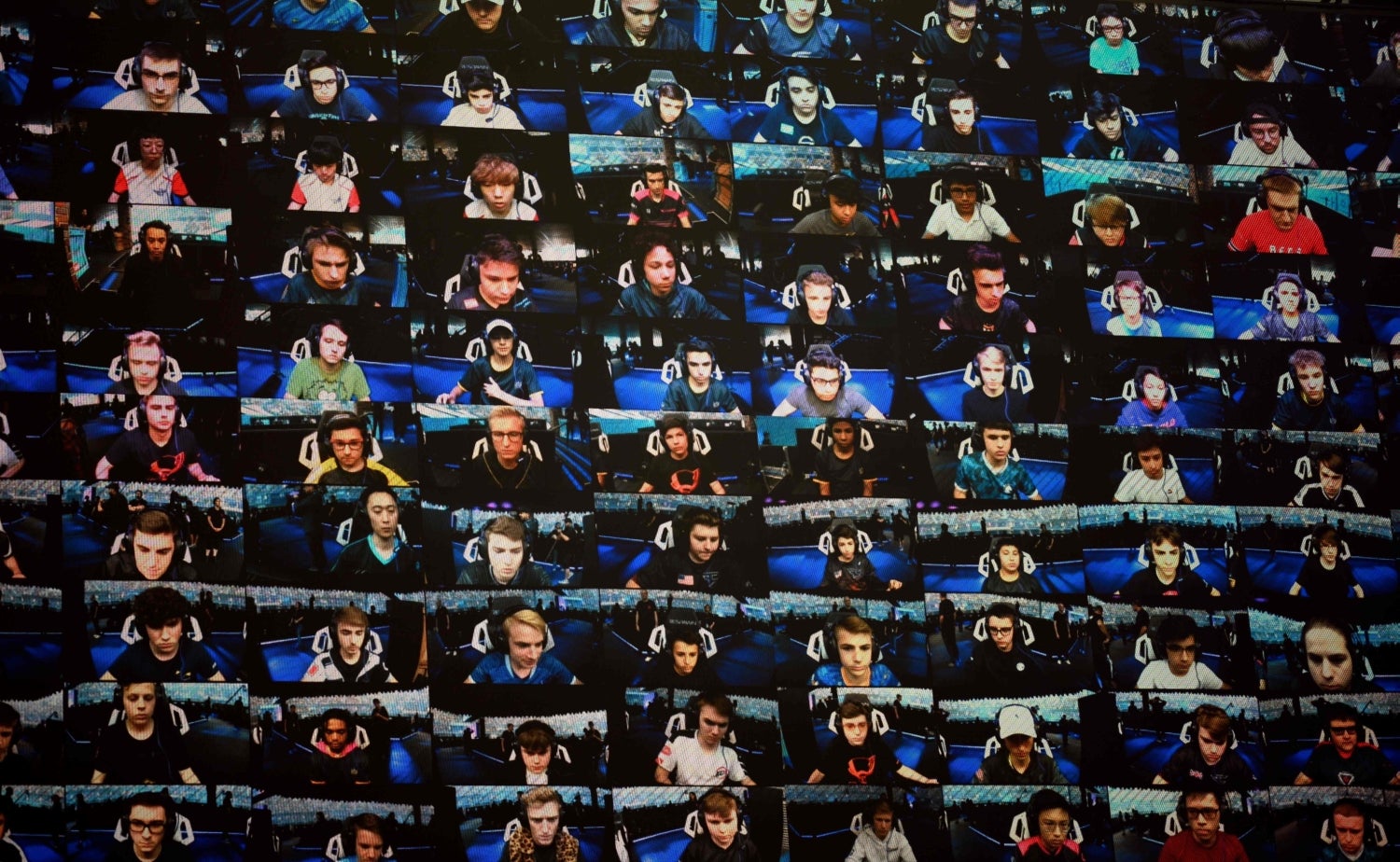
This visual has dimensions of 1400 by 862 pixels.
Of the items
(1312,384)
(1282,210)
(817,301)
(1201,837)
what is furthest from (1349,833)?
(817,301)

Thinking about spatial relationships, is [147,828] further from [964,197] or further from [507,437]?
[964,197]

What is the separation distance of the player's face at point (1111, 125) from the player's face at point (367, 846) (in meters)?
3.71

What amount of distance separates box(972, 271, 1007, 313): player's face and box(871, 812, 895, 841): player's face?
1862mm

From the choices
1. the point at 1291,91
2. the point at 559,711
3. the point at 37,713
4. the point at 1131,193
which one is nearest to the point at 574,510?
the point at 559,711

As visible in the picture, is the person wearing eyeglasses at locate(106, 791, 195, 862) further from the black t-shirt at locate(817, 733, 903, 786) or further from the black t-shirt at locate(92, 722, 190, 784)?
the black t-shirt at locate(817, 733, 903, 786)

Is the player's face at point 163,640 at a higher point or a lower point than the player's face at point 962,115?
lower

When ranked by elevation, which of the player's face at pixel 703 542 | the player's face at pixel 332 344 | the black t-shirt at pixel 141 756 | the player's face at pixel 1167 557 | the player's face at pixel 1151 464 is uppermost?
the player's face at pixel 332 344

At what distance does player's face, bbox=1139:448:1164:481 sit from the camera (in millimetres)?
6516

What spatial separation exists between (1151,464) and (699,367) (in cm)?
168

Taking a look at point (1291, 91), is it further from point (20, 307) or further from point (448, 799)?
point (20, 307)

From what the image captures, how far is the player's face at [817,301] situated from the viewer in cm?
649

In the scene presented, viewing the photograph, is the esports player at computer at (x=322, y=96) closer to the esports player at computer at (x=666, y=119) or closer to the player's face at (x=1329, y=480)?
the esports player at computer at (x=666, y=119)

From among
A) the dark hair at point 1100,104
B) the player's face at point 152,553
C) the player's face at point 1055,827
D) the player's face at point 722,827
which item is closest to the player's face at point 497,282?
the player's face at point 152,553

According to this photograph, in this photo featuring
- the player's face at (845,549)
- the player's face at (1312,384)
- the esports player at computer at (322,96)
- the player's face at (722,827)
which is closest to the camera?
the player's face at (722,827)
